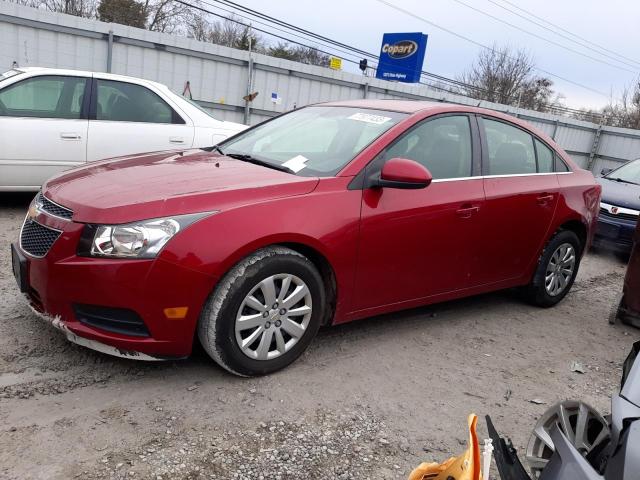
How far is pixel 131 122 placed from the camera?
6.20 m

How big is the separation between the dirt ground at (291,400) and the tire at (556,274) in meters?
0.58

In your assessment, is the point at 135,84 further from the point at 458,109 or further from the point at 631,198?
the point at 631,198

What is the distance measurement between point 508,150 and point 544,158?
518 mm

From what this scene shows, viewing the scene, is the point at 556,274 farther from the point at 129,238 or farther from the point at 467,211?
the point at 129,238

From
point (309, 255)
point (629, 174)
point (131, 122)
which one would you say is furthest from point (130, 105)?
point (629, 174)

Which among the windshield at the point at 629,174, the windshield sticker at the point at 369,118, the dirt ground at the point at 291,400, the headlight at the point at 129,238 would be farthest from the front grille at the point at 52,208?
the windshield at the point at 629,174

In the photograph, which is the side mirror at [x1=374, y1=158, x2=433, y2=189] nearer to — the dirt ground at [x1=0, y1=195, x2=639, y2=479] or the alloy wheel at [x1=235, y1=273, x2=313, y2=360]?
the alloy wheel at [x1=235, y1=273, x2=313, y2=360]

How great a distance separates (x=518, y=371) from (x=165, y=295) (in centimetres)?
231

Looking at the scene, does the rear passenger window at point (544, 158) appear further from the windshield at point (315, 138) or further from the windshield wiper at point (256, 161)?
the windshield wiper at point (256, 161)

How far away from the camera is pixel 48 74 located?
583cm

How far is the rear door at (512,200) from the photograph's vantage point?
402 cm

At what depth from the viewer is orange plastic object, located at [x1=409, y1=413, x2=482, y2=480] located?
1693 mm

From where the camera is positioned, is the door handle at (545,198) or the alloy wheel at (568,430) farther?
the door handle at (545,198)

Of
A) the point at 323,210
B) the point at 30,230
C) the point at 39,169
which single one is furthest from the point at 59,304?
the point at 39,169
